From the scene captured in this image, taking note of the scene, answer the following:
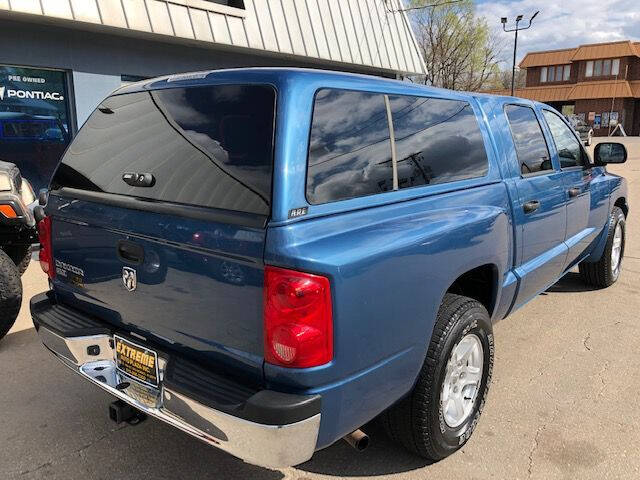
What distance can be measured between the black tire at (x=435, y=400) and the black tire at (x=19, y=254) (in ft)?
12.7

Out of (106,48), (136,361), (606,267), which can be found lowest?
(606,267)

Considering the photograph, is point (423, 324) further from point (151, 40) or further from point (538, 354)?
point (151, 40)

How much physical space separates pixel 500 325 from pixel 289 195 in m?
3.10

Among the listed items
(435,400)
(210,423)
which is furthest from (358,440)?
(210,423)

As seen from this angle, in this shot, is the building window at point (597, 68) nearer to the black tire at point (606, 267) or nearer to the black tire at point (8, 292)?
the black tire at point (606, 267)

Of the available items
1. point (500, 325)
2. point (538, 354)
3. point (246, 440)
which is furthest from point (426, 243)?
point (500, 325)

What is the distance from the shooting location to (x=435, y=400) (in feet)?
8.04

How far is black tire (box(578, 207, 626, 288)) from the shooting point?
200 inches

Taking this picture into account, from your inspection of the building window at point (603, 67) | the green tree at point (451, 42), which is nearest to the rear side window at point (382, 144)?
the green tree at point (451, 42)

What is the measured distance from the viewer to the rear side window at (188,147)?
2008 millimetres

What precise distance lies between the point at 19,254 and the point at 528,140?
4.42m

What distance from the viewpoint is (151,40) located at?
28.9ft

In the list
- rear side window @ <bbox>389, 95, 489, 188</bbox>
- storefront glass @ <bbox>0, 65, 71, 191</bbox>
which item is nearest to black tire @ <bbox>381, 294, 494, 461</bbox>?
rear side window @ <bbox>389, 95, 489, 188</bbox>

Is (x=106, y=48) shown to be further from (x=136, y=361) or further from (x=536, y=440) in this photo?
(x=536, y=440)
